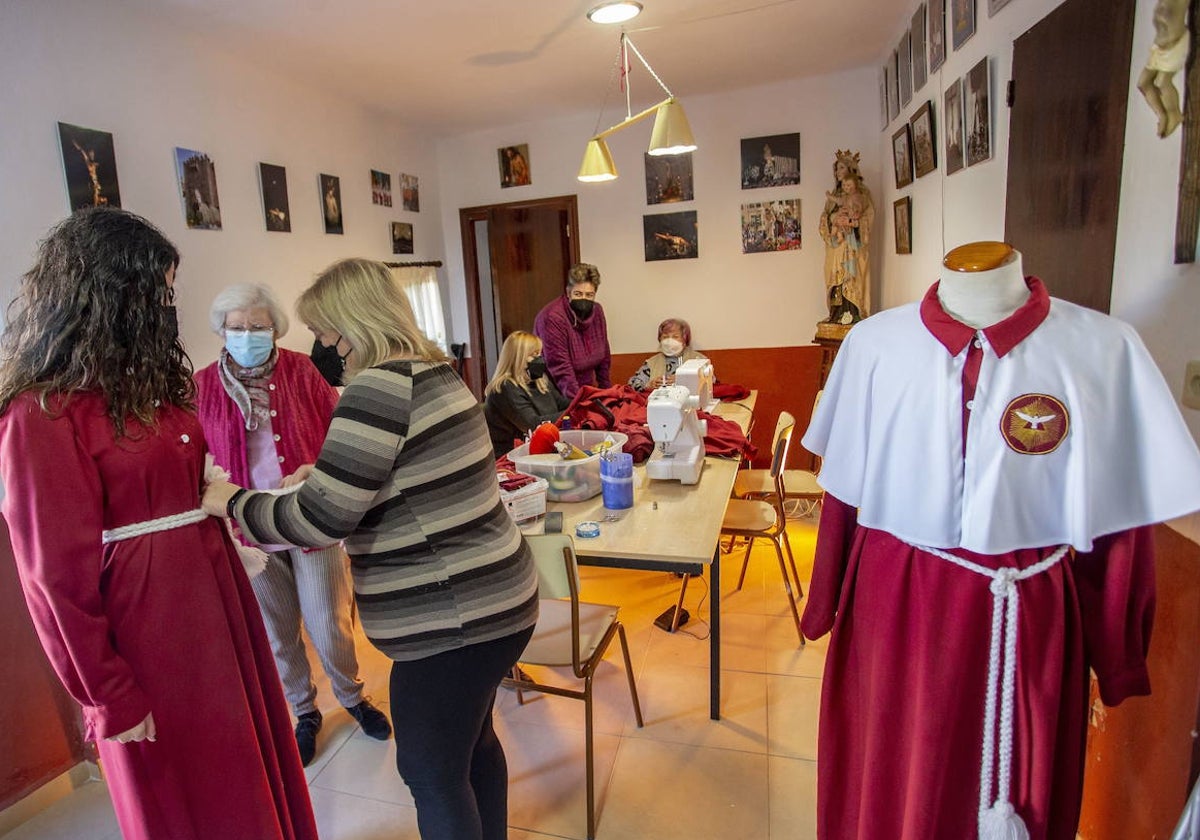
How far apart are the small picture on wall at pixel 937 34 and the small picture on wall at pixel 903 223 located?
79 centimetres

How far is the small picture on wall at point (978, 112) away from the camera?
2.36 m

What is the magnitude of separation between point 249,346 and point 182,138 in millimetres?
1843

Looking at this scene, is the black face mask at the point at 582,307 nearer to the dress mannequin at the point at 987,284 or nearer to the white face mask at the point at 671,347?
the white face mask at the point at 671,347

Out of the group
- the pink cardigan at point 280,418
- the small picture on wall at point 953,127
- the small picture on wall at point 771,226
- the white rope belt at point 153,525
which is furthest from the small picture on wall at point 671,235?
the white rope belt at point 153,525

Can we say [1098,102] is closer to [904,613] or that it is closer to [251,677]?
[904,613]

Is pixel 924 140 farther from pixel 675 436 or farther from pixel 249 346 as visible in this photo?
pixel 249 346

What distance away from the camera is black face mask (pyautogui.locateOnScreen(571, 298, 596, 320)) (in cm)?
379

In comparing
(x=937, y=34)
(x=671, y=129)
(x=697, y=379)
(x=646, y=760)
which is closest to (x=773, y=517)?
(x=697, y=379)

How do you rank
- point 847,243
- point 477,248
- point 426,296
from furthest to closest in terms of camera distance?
point 477,248 < point 426,296 < point 847,243

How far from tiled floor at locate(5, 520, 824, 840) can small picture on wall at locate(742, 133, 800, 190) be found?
3380 millimetres

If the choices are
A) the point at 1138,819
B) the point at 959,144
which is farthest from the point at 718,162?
the point at 1138,819

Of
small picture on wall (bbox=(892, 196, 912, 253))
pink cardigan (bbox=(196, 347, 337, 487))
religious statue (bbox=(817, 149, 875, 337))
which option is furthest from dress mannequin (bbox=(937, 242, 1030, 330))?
religious statue (bbox=(817, 149, 875, 337))

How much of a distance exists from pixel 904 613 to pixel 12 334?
174 centimetres

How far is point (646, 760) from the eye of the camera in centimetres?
221
